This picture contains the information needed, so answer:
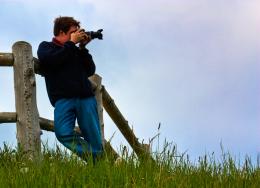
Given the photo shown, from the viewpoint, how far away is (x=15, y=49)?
6570 mm

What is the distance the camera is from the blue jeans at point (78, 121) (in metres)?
6.23

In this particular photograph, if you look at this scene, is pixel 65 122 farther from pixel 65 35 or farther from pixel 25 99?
pixel 65 35

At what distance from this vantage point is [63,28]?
663 centimetres

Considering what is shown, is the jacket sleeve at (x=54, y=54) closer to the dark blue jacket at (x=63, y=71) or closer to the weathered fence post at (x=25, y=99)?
the dark blue jacket at (x=63, y=71)

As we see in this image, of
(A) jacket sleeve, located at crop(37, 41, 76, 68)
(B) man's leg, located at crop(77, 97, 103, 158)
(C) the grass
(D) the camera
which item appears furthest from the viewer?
(D) the camera

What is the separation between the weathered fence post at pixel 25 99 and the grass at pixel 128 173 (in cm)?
156

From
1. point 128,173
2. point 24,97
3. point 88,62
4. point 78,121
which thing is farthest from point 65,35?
point 128,173

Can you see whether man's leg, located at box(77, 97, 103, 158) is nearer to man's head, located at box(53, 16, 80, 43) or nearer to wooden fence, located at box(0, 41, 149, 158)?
wooden fence, located at box(0, 41, 149, 158)

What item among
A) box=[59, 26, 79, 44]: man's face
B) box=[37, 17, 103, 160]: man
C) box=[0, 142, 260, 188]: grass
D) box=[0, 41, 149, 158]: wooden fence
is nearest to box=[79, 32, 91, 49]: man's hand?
box=[37, 17, 103, 160]: man

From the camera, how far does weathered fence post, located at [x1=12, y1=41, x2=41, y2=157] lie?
6.45m

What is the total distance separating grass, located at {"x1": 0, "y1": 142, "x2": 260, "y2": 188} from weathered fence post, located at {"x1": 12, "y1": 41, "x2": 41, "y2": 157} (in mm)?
1561

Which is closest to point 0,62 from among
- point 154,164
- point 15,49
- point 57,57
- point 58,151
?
point 15,49

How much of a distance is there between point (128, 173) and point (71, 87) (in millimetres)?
2137

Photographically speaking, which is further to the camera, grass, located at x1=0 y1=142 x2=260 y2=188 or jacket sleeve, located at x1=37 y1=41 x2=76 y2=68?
jacket sleeve, located at x1=37 y1=41 x2=76 y2=68
